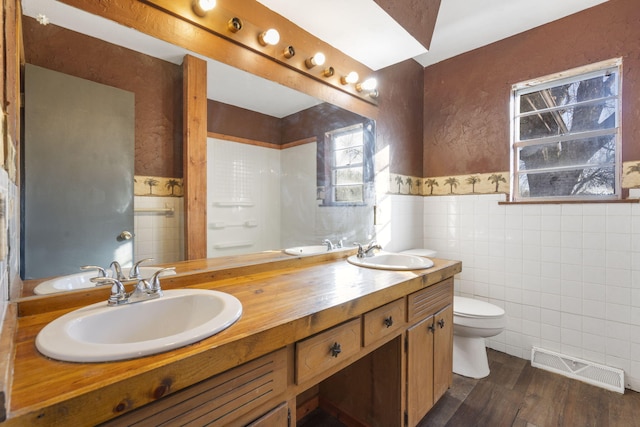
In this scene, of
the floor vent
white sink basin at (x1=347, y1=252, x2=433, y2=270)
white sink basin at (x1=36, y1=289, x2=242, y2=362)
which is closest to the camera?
white sink basin at (x1=36, y1=289, x2=242, y2=362)

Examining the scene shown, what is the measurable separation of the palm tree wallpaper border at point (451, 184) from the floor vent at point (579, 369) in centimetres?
124

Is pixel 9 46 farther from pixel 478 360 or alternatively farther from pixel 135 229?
pixel 478 360

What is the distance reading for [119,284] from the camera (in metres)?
0.92

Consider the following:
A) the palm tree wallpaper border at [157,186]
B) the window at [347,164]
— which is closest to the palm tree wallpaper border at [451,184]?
the window at [347,164]

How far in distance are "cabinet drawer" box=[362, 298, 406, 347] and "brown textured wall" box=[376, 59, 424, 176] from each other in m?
1.35

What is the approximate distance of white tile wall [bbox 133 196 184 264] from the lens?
115 cm

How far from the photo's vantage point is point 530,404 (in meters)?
1.75

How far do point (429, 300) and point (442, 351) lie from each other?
0.36 metres

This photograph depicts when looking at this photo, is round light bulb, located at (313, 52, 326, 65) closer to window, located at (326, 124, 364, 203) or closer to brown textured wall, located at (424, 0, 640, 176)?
window, located at (326, 124, 364, 203)

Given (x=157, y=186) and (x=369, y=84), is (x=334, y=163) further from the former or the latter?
(x=157, y=186)

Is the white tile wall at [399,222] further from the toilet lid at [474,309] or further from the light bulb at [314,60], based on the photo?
the light bulb at [314,60]

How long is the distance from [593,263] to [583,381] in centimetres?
77

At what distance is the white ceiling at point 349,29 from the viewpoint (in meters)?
1.09

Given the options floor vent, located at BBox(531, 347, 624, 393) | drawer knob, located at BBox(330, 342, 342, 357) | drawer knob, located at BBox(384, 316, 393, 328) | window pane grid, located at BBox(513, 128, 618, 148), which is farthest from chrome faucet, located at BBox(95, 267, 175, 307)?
window pane grid, located at BBox(513, 128, 618, 148)
